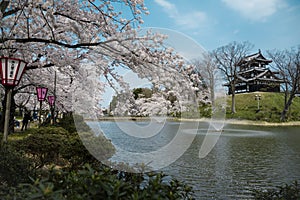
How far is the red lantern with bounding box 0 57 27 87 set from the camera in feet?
12.4

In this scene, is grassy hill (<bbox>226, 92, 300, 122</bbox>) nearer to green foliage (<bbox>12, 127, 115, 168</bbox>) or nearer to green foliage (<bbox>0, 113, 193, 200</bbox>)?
green foliage (<bbox>12, 127, 115, 168</bbox>)

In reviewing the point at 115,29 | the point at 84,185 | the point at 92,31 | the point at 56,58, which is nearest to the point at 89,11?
the point at 92,31

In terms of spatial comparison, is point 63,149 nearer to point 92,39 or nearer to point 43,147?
point 43,147

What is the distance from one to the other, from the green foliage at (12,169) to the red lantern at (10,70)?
1241 mm

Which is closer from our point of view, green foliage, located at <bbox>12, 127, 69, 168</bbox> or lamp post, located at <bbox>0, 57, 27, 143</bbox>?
lamp post, located at <bbox>0, 57, 27, 143</bbox>

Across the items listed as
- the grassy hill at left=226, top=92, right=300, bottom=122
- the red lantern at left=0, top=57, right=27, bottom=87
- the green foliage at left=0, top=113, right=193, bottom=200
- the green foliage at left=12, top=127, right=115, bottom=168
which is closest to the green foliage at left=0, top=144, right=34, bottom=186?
the green foliage at left=0, top=113, right=193, bottom=200

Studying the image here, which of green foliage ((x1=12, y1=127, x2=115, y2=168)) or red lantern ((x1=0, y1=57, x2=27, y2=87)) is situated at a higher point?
red lantern ((x1=0, y1=57, x2=27, y2=87))

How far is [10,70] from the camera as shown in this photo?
3820 millimetres

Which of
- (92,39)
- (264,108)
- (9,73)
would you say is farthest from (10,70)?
(264,108)

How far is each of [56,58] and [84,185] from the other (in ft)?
15.9

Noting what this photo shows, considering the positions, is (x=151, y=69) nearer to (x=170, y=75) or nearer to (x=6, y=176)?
(x=170, y=75)

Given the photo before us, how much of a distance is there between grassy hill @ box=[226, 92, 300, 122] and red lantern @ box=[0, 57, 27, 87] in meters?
28.4

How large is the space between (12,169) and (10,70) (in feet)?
5.53

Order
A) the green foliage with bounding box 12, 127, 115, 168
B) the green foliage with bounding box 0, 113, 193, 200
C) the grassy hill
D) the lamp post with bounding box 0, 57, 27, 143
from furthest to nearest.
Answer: the grassy hill, the green foliage with bounding box 12, 127, 115, 168, the lamp post with bounding box 0, 57, 27, 143, the green foliage with bounding box 0, 113, 193, 200
